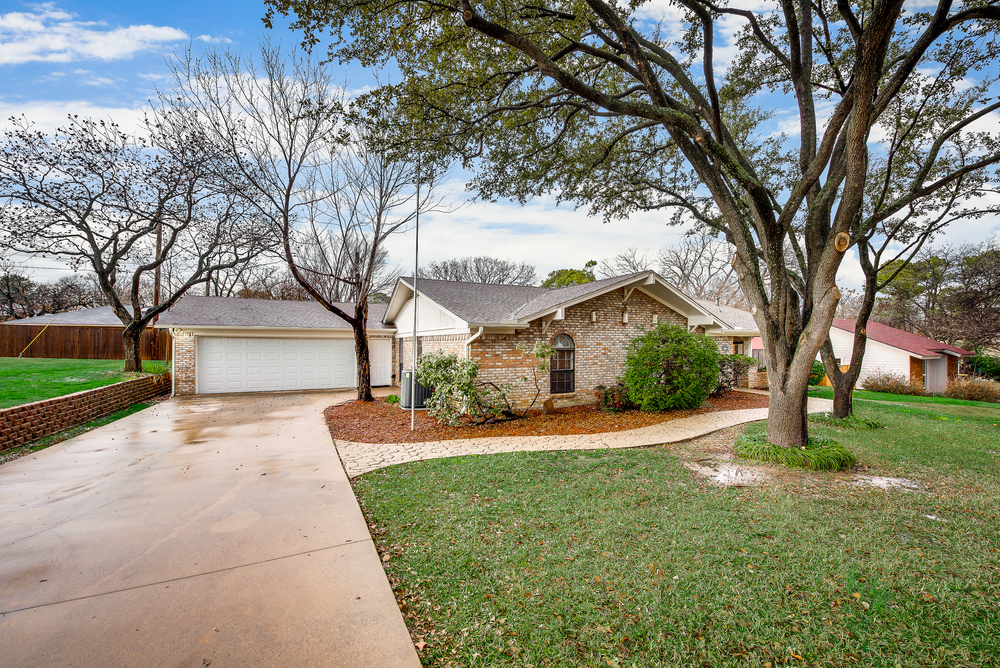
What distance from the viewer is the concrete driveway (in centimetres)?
254

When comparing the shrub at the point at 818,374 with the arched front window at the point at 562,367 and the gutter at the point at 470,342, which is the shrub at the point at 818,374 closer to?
the arched front window at the point at 562,367

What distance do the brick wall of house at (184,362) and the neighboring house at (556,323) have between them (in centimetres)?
728

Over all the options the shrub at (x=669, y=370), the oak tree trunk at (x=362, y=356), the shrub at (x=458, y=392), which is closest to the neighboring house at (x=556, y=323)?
the shrub at (x=458, y=392)

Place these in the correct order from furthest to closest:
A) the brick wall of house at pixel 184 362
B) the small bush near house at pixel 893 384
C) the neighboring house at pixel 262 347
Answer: the small bush near house at pixel 893 384, the neighboring house at pixel 262 347, the brick wall of house at pixel 184 362

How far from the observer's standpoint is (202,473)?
5.81m

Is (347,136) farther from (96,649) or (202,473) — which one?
(96,649)

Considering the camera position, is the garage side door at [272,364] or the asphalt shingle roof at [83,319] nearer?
the garage side door at [272,364]

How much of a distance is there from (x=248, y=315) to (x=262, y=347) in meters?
1.30

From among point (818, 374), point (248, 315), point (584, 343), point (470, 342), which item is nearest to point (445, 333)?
point (470, 342)

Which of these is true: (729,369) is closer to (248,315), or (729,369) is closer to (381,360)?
(381,360)

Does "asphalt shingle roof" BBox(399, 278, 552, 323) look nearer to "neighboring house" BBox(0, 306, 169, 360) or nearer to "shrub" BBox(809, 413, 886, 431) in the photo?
"shrub" BBox(809, 413, 886, 431)

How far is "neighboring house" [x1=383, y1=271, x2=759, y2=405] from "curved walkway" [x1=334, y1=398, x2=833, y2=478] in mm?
2586

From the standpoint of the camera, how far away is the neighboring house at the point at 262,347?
13.9m

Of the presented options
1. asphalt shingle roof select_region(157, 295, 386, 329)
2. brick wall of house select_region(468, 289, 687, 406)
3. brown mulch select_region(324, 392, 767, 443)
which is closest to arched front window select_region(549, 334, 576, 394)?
brick wall of house select_region(468, 289, 687, 406)
